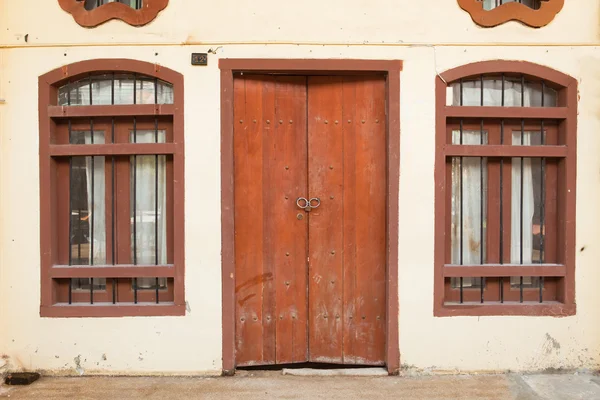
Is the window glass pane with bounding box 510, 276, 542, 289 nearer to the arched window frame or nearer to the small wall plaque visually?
the small wall plaque

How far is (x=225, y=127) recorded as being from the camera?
A: 4.29m

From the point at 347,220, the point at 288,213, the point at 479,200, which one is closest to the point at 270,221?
the point at 288,213

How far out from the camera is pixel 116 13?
14.0 feet

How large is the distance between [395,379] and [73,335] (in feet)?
8.62

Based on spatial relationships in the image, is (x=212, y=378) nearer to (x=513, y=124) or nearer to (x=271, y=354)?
(x=271, y=354)

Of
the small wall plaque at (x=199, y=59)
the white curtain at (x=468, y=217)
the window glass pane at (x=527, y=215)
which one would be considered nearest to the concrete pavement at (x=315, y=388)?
the window glass pane at (x=527, y=215)

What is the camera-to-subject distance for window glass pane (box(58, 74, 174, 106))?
14.3ft

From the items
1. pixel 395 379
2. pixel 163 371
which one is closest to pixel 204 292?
pixel 163 371

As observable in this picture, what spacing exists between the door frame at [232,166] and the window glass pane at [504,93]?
586 mm

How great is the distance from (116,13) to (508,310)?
13.1 ft

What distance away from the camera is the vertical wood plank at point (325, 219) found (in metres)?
4.41

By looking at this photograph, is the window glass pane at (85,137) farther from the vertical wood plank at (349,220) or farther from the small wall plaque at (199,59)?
the vertical wood plank at (349,220)

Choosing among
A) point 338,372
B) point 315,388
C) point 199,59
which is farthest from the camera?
point 338,372

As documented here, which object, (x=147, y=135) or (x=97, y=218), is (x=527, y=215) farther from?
(x=97, y=218)
